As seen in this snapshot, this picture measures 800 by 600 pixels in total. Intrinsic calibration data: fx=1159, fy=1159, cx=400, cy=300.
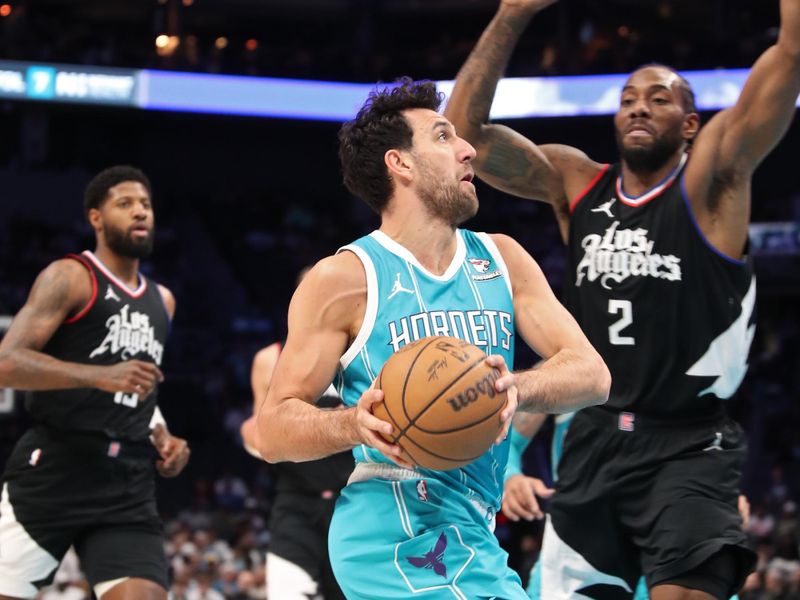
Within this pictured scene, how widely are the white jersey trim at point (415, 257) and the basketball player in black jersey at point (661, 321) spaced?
1157 mm

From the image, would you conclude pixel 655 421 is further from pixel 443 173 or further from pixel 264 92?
pixel 264 92

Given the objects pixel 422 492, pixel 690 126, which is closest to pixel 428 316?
pixel 422 492

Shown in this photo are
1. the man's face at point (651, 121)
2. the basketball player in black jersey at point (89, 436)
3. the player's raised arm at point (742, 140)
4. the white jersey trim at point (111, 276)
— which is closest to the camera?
the player's raised arm at point (742, 140)

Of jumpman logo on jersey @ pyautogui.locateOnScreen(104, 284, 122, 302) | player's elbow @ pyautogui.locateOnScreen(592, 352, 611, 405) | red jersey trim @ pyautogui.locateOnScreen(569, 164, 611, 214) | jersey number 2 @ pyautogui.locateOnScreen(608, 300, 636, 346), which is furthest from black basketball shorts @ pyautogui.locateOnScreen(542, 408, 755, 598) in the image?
jumpman logo on jersey @ pyautogui.locateOnScreen(104, 284, 122, 302)

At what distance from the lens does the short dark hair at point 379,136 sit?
3.37 m

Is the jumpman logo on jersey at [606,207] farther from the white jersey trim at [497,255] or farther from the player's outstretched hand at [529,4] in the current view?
the white jersey trim at [497,255]

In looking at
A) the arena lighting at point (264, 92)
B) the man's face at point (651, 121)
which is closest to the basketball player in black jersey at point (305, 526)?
the man's face at point (651, 121)

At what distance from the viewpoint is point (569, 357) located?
121 inches

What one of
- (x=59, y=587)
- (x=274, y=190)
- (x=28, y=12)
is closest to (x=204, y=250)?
(x=274, y=190)

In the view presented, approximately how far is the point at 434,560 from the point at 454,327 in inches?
24.3

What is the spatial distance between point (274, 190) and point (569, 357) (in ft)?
64.6

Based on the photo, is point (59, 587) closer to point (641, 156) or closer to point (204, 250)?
point (641, 156)

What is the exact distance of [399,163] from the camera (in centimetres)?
334

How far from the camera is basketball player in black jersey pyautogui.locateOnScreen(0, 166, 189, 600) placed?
16.3 ft
